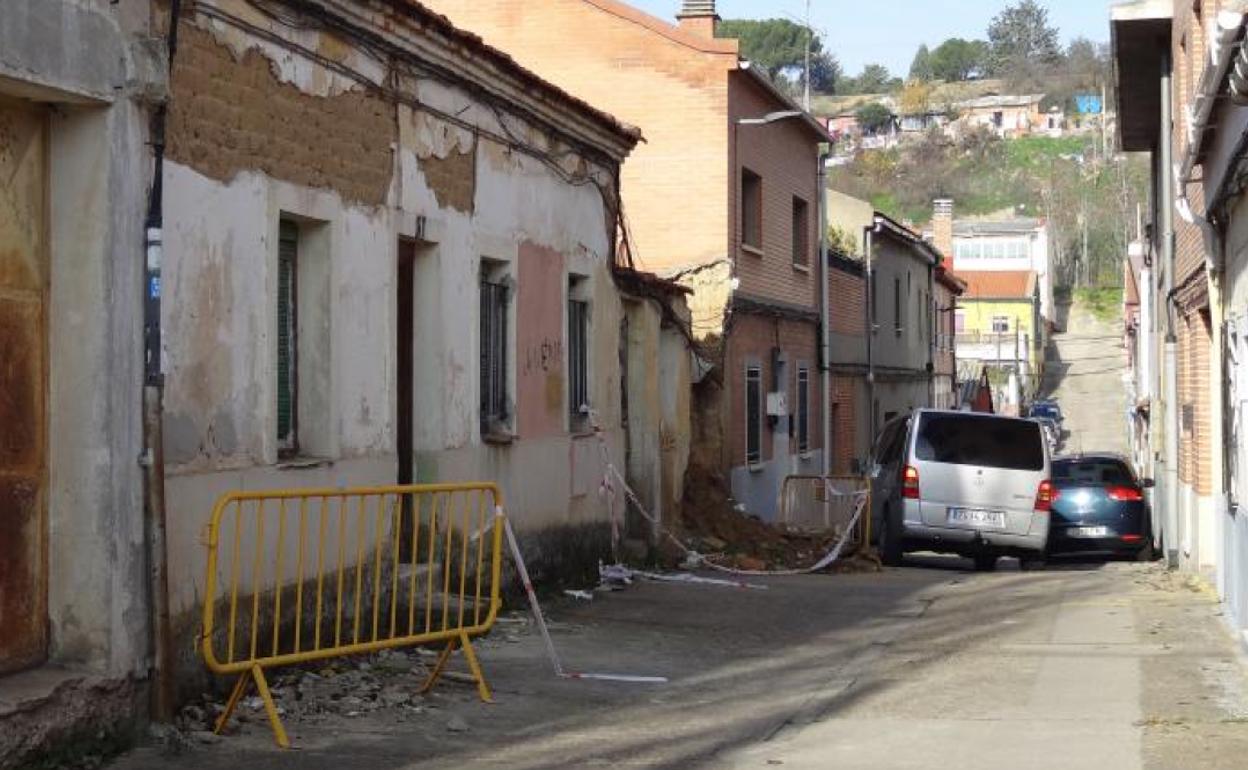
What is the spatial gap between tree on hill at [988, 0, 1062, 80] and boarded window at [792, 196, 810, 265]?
460 feet

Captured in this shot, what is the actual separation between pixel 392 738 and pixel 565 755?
834 mm

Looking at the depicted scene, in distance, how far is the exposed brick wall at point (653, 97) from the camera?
23047mm

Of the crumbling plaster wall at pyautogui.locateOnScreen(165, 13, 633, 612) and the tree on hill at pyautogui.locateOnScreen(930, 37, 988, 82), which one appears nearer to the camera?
the crumbling plaster wall at pyautogui.locateOnScreen(165, 13, 633, 612)

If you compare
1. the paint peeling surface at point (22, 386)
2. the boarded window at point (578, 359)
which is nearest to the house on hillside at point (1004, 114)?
the boarded window at point (578, 359)

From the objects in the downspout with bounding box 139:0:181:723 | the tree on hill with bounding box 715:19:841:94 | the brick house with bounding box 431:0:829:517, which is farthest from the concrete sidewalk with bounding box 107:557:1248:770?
the tree on hill with bounding box 715:19:841:94

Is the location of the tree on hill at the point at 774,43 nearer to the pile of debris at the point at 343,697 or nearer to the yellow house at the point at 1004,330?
the yellow house at the point at 1004,330

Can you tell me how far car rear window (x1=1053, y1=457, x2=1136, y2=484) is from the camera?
76.9ft

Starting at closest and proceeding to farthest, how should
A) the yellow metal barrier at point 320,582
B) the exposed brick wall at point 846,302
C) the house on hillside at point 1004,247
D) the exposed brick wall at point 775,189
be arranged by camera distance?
1. the yellow metal barrier at point 320,582
2. the exposed brick wall at point 775,189
3. the exposed brick wall at point 846,302
4. the house on hillside at point 1004,247

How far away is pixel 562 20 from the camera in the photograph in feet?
76.7

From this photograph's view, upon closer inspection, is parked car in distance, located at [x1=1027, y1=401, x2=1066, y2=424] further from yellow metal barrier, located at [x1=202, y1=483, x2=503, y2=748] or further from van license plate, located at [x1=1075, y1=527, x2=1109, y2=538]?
yellow metal barrier, located at [x1=202, y1=483, x2=503, y2=748]

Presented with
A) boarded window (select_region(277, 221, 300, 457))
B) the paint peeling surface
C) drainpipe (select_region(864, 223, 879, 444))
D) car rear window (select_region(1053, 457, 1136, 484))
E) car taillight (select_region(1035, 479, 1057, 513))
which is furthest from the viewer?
drainpipe (select_region(864, 223, 879, 444))

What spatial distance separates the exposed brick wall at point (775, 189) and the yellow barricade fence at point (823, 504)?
274 centimetres

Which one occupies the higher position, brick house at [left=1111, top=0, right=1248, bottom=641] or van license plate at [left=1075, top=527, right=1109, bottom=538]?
brick house at [left=1111, top=0, right=1248, bottom=641]

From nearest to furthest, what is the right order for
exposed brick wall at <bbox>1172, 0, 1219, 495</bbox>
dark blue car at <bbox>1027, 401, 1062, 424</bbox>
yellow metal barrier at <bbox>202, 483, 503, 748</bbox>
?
yellow metal barrier at <bbox>202, 483, 503, 748</bbox>
exposed brick wall at <bbox>1172, 0, 1219, 495</bbox>
dark blue car at <bbox>1027, 401, 1062, 424</bbox>
